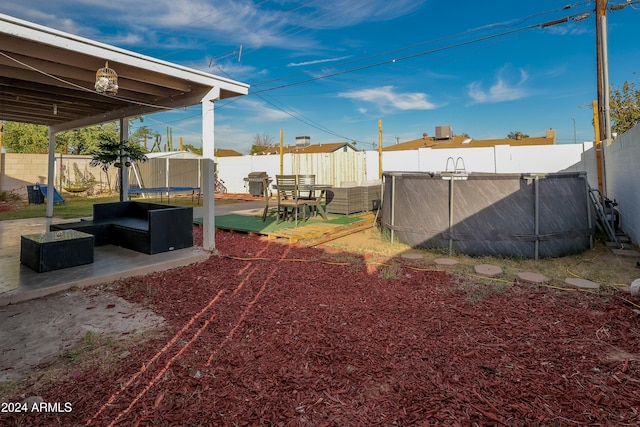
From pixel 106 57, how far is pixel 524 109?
2267 centimetres

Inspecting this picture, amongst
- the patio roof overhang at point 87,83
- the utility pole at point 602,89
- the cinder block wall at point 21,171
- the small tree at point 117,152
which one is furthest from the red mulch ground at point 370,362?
the cinder block wall at point 21,171

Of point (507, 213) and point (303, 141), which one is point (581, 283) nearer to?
point (507, 213)

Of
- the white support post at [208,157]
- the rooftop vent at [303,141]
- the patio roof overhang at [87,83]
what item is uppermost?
the rooftop vent at [303,141]

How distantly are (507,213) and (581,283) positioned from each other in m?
1.47

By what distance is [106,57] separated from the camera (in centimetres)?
388

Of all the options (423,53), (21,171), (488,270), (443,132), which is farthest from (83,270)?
(443,132)

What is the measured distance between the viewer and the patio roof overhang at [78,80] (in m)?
3.55

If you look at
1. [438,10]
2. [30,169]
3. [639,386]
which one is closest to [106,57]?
[639,386]

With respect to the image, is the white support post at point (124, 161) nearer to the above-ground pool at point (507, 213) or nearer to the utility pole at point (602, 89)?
the above-ground pool at point (507, 213)

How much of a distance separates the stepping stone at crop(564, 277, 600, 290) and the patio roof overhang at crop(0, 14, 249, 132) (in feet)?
16.6

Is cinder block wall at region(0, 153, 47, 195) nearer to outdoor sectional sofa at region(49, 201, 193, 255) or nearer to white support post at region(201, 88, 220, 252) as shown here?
outdoor sectional sofa at region(49, 201, 193, 255)

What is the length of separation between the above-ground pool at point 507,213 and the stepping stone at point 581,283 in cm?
103

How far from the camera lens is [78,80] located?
5020mm

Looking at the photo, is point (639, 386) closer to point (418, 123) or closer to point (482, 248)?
point (482, 248)
